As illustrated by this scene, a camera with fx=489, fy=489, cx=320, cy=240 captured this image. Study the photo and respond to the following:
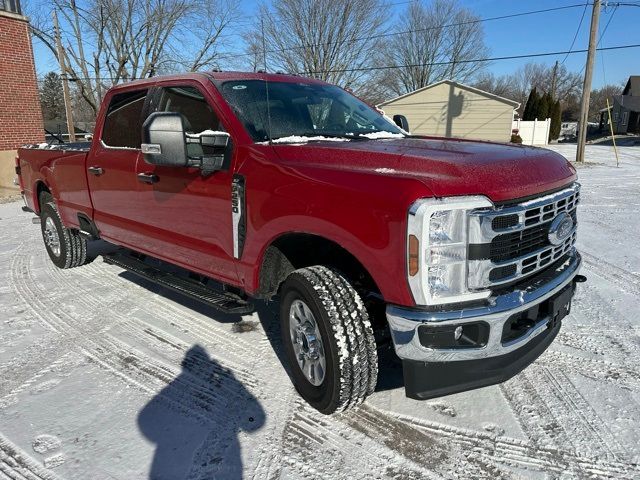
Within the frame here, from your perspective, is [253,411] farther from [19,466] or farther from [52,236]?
[52,236]

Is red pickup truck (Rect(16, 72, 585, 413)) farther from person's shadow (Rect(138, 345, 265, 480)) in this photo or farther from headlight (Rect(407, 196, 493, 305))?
person's shadow (Rect(138, 345, 265, 480))

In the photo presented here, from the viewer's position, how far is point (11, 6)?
44.6 ft

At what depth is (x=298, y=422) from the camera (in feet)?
9.14

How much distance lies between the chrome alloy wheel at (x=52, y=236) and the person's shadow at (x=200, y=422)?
3.48 metres

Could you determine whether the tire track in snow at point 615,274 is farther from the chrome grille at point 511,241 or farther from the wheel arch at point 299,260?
the wheel arch at point 299,260

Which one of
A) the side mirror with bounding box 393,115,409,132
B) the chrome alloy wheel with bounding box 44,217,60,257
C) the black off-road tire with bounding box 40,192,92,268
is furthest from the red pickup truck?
the chrome alloy wheel with bounding box 44,217,60,257

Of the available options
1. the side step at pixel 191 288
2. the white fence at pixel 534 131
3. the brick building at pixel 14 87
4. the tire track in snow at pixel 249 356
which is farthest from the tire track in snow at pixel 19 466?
the white fence at pixel 534 131

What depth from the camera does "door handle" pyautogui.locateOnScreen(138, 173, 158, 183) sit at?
12.5ft

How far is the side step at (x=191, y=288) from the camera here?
11.0 feet

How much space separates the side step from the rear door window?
108cm

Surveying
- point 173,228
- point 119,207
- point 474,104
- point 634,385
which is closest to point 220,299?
point 173,228

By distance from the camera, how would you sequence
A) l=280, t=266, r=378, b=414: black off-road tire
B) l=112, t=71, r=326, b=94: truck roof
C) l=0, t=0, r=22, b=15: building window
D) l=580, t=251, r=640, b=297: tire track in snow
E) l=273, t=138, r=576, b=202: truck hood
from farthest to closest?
l=0, t=0, r=22, b=15: building window, l=580, t=251, r=640, b=297: tire track in snow, l=112, t=71, r=326, b=94: truck roof, l=280, t=266, r=378, b=414: black off-road tire, l=273, t=138, r=576, b=202: truck hood

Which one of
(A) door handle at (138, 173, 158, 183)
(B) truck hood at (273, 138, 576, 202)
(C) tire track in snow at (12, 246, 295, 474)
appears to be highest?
(B) truck hood at (273, 138, 576, 202)

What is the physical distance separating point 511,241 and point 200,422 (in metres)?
1.96
